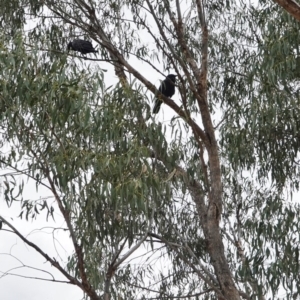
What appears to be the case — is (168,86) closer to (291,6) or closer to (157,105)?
(157,105)

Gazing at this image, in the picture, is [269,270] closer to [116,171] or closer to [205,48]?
[116,171]

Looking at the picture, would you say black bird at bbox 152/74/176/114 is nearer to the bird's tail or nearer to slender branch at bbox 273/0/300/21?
the bird's tail

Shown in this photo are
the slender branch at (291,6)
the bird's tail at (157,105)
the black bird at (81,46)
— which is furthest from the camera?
the black bird at (81,46)

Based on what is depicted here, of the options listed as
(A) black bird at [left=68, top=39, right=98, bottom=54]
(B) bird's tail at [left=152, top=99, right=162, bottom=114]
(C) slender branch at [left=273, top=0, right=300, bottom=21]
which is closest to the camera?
(C) slender branch at [left=273, top=0, right=300, bottom=21]

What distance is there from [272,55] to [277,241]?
4.00 ft

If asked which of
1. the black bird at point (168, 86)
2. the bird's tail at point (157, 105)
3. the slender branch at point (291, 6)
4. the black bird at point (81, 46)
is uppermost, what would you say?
the black bird at point (81, 46)

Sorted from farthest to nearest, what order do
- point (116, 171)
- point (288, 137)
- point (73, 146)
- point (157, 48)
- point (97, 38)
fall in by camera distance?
1. point (157, 48)
2. point (97, 38)
3. point (288, 137)
4. point (73, 146)
5. point (116, 171)

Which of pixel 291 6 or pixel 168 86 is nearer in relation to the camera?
pixel 291 6

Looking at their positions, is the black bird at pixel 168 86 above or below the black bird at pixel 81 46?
below

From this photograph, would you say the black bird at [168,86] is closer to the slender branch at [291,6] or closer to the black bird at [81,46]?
the black bird at [81,46]

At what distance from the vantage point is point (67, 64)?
4523 millimetres

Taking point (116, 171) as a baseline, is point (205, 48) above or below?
above

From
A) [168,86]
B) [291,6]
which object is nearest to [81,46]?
[168,86]

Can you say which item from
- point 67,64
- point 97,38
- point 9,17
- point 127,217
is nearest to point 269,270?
point 127,217
